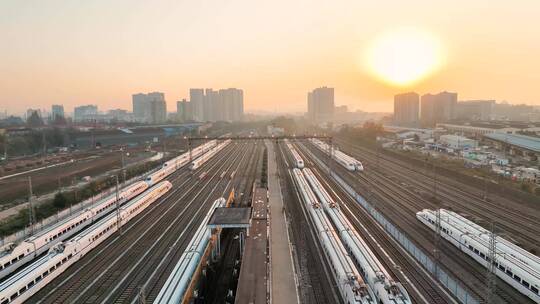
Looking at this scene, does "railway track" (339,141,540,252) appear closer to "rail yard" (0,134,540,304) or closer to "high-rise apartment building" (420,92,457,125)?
"rail yard" (0,134,540,304)

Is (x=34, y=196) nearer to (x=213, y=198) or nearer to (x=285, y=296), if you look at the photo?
(x=213, y=198)

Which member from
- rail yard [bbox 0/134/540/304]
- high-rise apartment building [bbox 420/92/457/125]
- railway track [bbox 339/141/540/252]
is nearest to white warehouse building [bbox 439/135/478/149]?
railway track [bbox 339/141/540/252]

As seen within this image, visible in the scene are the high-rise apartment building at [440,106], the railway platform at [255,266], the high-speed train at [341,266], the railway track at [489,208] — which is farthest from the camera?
the high-rise apartment building at [440,106]

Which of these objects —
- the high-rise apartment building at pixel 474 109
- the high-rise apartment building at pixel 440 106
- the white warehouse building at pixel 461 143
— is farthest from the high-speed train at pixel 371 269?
the high-rise apartment building at pixel 474 109

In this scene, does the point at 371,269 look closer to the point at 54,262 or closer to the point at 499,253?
the point at 499,253

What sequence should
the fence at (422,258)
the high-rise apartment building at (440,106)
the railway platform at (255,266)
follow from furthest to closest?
1. the high-rise apartment building at (440,106)
2. the fence at (422,258)
3. the railway platform at (255,266)

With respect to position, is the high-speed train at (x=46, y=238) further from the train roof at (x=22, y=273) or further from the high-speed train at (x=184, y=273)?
the high-speed train at (x=184, y=273)
